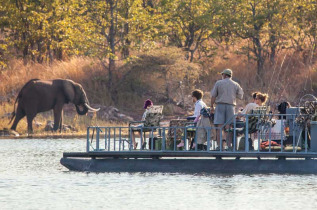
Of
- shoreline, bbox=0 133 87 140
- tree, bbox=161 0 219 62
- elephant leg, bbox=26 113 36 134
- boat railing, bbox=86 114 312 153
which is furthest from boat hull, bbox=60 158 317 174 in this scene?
tree, bbox=161 0 219 62

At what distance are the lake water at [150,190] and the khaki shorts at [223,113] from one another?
124 centimetres

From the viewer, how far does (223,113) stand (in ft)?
63.7

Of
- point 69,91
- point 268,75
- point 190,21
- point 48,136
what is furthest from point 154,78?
point 48,136

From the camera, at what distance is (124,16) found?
43.4 metres

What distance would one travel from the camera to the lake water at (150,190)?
54.7 ft

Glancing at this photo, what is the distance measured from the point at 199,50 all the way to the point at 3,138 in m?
15.2

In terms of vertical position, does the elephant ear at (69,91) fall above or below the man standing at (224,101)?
above

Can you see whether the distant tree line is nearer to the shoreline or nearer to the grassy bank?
the grassy bank

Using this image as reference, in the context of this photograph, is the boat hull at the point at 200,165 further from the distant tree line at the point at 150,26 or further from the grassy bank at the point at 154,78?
Answer: the distant tree line at the point at 150,26

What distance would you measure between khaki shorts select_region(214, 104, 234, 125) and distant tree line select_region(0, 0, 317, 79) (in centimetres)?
2220

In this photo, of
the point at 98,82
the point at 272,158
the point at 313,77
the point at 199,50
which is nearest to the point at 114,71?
the point at 98,82

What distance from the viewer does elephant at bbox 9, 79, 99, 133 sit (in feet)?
120

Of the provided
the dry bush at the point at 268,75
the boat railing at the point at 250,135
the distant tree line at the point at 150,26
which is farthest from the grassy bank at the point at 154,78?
the boat railing at the point at 250,135

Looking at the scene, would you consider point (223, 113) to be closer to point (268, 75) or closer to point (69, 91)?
point (69, 91)
